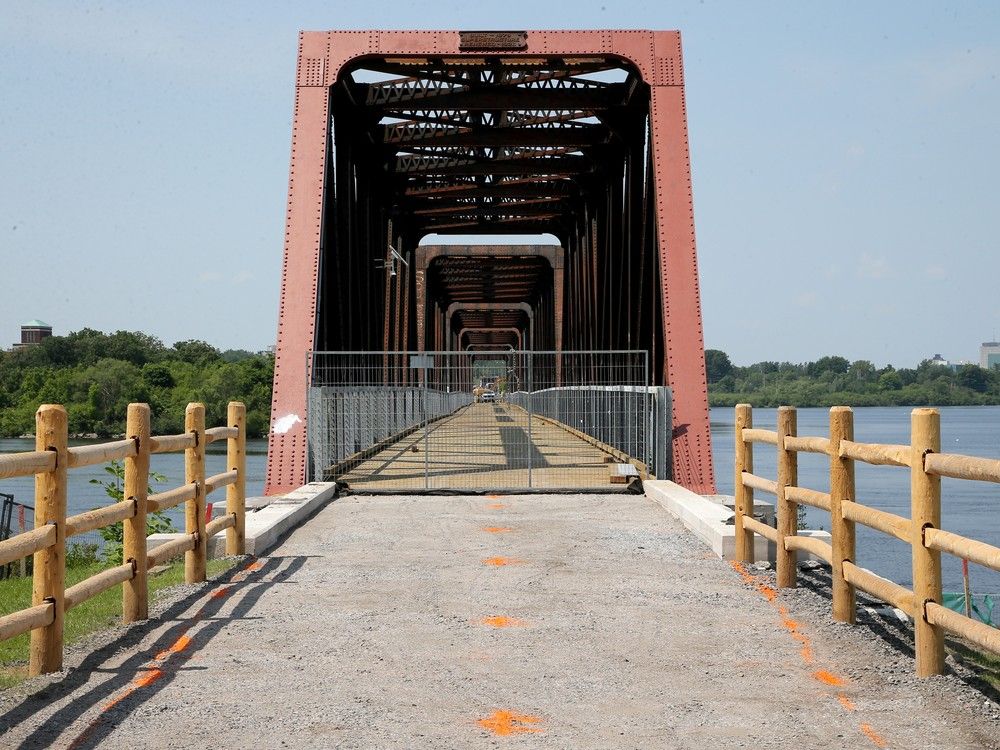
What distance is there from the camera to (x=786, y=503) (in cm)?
832

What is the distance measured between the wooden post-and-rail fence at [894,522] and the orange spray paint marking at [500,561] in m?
2.01

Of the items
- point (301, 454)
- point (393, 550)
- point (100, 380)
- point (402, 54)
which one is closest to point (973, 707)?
point (393, 550)

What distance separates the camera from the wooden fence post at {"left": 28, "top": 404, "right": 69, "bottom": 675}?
233 inches

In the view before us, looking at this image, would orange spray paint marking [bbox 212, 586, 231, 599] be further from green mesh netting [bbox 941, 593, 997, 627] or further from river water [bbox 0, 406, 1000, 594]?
river water [bbox 0, 406, 1000, 594]

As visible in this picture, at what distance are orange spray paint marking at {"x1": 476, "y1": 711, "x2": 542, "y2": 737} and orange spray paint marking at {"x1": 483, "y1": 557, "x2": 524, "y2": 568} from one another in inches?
A: 174

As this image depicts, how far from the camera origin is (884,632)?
7020 mm

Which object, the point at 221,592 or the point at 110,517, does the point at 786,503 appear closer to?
the point at 221,592

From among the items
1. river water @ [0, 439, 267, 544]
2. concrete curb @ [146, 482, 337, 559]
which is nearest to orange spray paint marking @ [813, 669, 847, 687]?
concrete curb @ [146, 482, 337, 559]

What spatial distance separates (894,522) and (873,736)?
5.63 feet

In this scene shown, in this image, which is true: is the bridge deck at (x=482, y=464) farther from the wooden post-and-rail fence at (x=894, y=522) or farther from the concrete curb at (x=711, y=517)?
the wooden post-and-rail fence at (x=894, y=522)

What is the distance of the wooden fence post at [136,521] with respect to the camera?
23.9ft

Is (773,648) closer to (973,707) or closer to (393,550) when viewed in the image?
(973,707)

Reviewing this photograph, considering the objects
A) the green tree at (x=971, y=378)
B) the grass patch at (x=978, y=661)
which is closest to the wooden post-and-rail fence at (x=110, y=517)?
the grass patch at (x=978, y=661)

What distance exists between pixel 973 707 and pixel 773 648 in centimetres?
143
